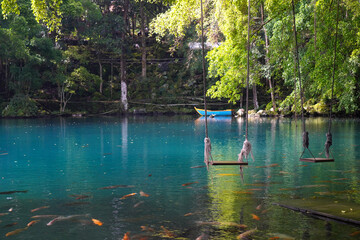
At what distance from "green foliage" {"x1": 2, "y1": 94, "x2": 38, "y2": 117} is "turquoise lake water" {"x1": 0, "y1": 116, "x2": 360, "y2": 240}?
23564 mm

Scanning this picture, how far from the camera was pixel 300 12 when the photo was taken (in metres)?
21.2

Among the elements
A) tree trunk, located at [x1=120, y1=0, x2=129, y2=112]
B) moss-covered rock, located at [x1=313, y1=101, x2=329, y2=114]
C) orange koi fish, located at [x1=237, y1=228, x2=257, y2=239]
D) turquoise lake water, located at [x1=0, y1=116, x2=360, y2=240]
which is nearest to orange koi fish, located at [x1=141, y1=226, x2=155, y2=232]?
turquoise lake water, located at [x1=0, y1=116, x2=360, y2=240]

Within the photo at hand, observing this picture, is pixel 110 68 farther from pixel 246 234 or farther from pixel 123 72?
pixel 246 234

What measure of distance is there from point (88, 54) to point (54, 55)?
626 centimetres

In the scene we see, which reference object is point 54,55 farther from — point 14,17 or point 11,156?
point 11,156

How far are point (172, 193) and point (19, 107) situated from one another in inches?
1276

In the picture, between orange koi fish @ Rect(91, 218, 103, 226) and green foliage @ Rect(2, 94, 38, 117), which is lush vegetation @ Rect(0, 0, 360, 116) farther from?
orange koi fish @ Rect(91, 218, 103, 226)

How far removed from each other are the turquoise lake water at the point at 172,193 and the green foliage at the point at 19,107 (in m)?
23.6

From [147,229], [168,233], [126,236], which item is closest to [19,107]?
[147,229]

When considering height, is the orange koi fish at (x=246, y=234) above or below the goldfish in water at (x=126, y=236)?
above

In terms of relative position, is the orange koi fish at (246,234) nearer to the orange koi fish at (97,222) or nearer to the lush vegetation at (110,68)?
the orange koi fish at (97,222)

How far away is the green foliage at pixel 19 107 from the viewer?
37125 mm

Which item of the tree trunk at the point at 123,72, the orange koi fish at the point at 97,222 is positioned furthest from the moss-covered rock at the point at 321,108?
the orange koi fish at the point at 97,222

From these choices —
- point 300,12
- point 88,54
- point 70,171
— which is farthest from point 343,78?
point 88,54
